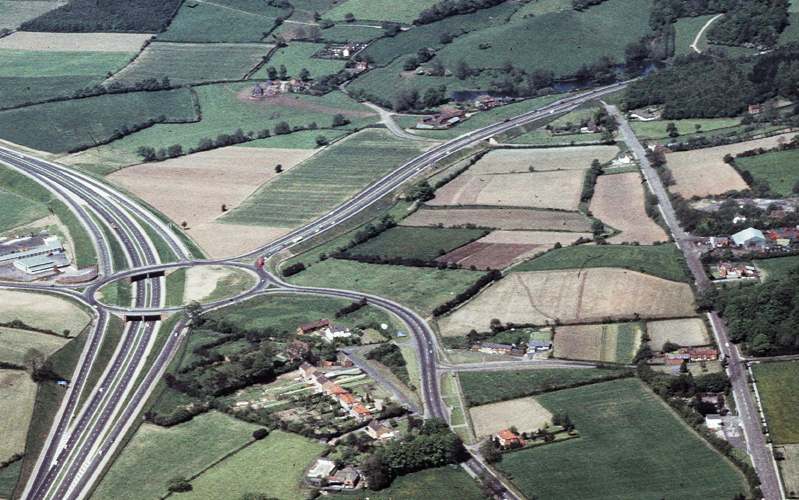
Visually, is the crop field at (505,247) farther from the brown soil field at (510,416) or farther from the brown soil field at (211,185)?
the brown soil field at (510,416)

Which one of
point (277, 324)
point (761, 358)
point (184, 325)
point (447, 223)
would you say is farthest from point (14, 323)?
point (761, 358)

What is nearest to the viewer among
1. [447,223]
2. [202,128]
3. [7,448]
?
[7,448]

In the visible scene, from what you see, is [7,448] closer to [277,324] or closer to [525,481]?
[277,324]

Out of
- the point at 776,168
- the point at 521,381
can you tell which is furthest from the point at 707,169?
the point at 521,381

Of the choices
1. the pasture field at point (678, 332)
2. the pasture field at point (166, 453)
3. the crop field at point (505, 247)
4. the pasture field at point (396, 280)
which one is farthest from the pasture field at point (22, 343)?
the pasture field at point (678, 332)

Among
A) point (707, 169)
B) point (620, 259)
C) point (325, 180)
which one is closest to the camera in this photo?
point (620, 259)

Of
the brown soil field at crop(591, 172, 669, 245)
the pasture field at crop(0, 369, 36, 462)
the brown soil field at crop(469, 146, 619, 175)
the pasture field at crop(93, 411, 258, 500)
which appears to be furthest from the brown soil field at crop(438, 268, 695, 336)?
the brown soil field at crop(469, 146, 619, 175)

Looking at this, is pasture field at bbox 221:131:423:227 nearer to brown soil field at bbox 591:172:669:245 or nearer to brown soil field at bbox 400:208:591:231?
brown soil field at bbox 400:208:591:231

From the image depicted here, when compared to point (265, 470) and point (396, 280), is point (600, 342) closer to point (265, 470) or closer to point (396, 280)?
point (396, 280)
